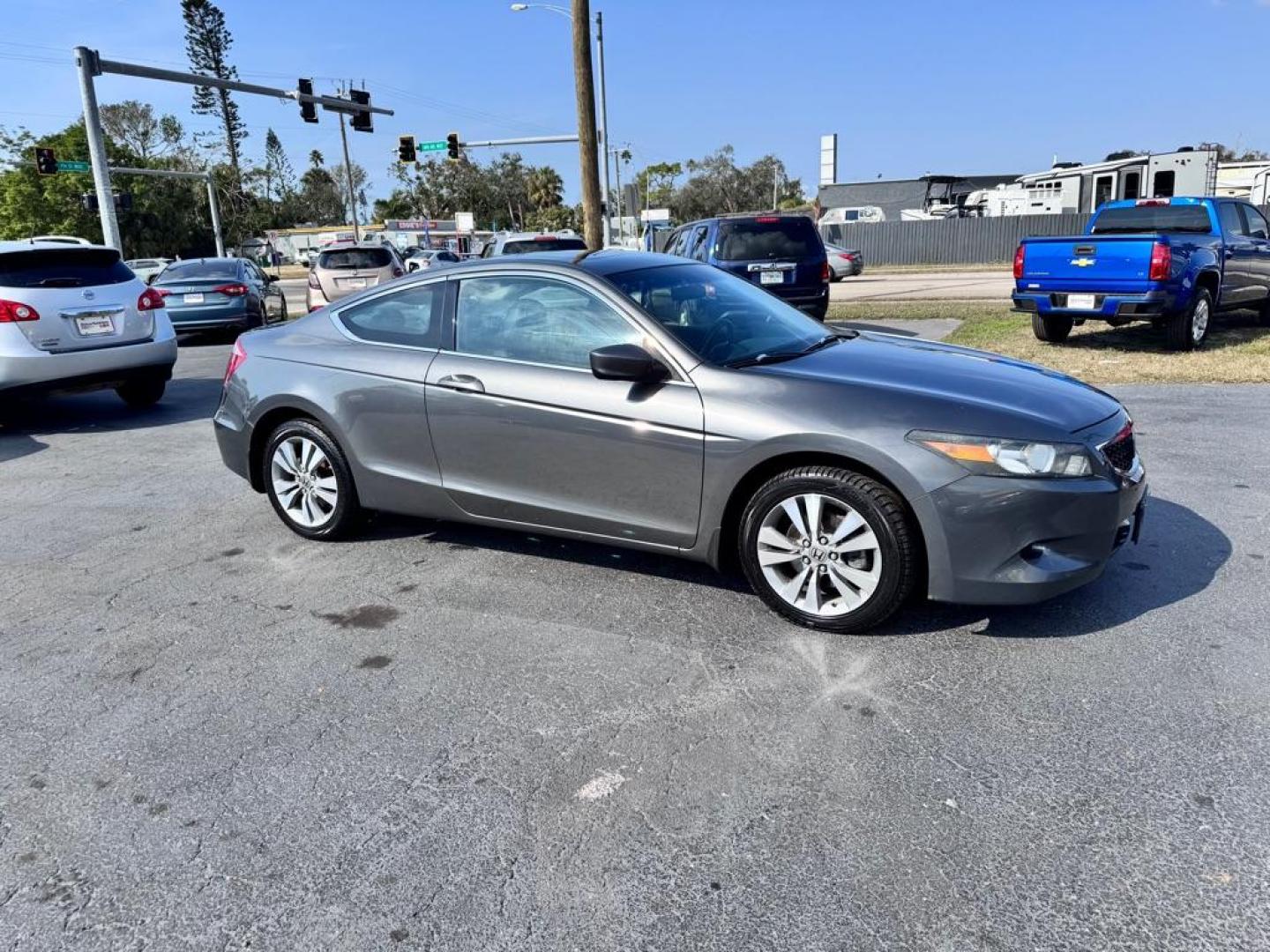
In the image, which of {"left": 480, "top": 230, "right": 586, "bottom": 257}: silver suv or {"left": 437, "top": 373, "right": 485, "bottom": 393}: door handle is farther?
{"left": 480, "top": 230, "right": 586, "bottom": 257}: silver suv

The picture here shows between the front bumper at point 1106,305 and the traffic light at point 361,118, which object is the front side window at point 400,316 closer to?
the front bumper at point 1106,305

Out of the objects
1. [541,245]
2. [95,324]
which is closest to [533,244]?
[541,245]

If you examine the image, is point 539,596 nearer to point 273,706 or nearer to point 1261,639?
point 273,706

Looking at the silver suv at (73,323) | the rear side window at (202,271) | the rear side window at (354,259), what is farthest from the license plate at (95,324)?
the rear side window at (354,259)

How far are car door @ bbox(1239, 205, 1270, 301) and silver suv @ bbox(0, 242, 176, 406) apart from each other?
1269 centimetres

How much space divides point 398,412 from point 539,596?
1.21 metres

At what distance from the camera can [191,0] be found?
6381cm

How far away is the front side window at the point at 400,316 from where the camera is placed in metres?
4.87

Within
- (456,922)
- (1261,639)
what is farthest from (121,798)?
(1261,639)

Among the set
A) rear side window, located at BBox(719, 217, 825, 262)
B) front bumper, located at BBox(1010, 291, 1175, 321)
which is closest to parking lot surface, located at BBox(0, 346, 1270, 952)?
front bumper, located at BBox(1010, 291, 1175, 321)

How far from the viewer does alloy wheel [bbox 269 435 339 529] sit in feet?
17.0

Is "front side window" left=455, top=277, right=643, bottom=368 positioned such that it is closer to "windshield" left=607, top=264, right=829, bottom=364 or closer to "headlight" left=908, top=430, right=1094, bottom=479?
"windshield" left=607, top=264, right=829, bottom=364

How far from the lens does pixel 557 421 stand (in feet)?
14.1

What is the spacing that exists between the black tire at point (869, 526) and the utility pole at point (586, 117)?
53.8 feet
